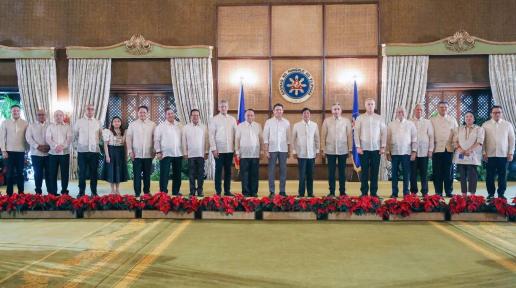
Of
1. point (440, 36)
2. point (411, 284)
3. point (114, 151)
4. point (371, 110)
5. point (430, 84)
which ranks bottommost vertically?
point (411, 284)

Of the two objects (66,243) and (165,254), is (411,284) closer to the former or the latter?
(165,254)

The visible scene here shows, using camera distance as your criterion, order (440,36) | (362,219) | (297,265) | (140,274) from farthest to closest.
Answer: (440,36) < (362,219) < (297,265) < (140,274)

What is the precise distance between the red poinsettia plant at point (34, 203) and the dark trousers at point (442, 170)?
5.39 m

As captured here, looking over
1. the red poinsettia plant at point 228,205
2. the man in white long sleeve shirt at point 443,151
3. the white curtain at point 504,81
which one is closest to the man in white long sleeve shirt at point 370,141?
the man in white long sleeve shirt at point 443,151

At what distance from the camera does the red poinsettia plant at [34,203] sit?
6320 mm

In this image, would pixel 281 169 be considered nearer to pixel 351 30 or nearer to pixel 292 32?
pixel 292 32

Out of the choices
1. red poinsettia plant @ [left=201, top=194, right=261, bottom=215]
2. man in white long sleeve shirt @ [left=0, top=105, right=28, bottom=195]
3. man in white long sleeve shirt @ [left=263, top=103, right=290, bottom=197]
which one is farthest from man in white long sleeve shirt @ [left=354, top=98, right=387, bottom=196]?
man in white long sleeve shirt @ [left=0, top=105, right=28, bottom=195]

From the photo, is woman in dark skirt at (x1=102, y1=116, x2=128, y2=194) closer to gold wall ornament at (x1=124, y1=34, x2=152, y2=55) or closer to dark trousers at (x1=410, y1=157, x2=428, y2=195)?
gold wall ornament at (x1=124, y1=34, x2=152, y2=55)

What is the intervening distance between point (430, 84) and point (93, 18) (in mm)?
7662

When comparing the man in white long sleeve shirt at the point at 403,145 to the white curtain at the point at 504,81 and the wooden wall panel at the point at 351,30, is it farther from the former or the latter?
the white curtain at the point at 504,81

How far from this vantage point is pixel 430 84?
36.7 ft

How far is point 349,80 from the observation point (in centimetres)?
1127

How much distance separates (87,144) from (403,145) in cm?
476

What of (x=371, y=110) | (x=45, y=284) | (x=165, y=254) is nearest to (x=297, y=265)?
(x=165, y=254)
